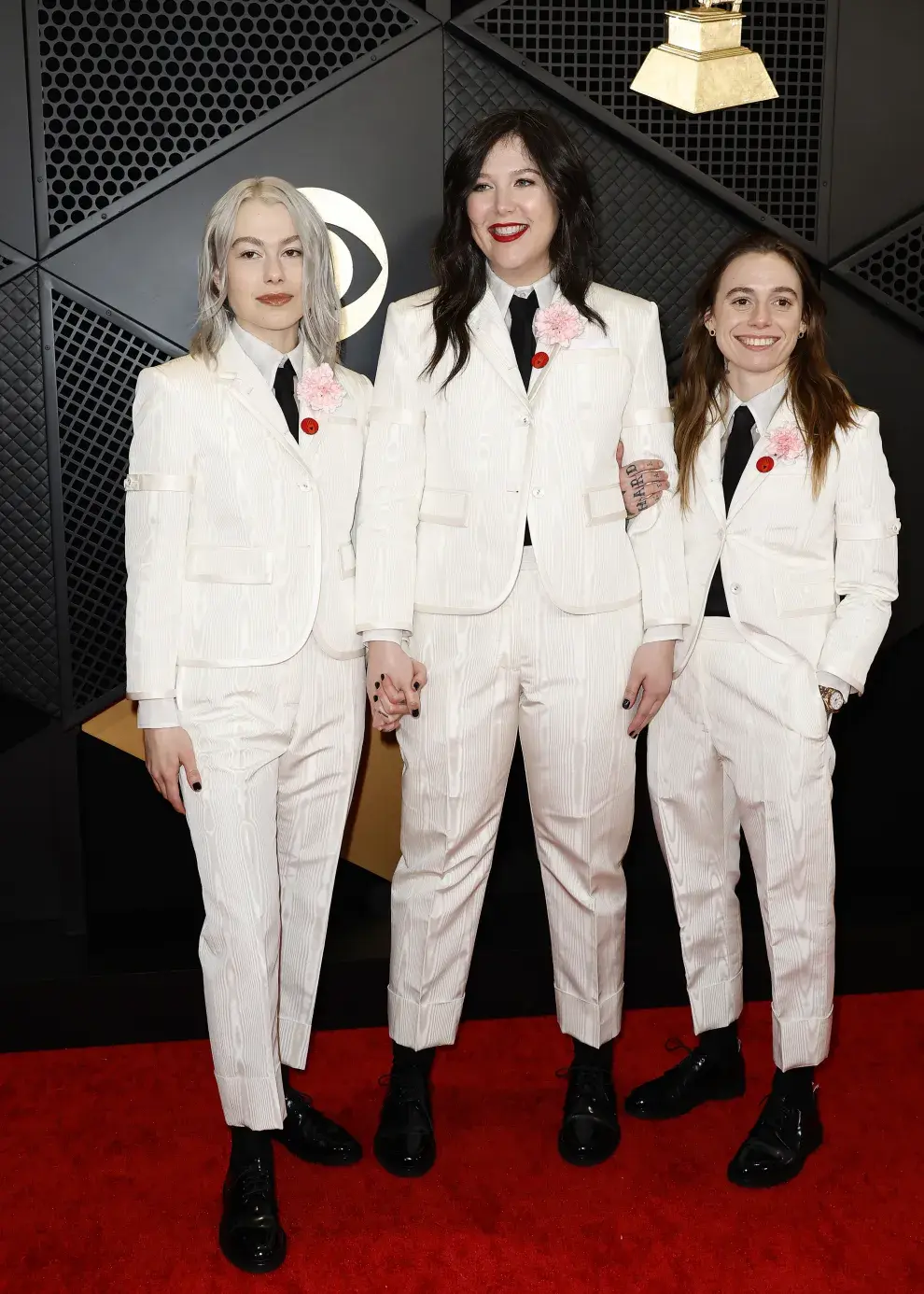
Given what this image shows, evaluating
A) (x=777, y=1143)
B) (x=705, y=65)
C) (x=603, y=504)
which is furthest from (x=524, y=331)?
(x=777, y=1143)

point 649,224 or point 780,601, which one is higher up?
point 649,224

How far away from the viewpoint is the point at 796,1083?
2531mm

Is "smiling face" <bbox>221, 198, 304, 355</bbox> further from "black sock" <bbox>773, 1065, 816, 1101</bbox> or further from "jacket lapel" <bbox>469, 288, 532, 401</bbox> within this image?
"black sock" <bbox>773, 1065, 816, 1101</bbox>

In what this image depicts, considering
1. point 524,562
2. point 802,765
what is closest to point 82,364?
point 524,562

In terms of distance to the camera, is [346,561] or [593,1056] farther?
[593,1056]

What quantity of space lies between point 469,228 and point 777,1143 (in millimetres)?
1916

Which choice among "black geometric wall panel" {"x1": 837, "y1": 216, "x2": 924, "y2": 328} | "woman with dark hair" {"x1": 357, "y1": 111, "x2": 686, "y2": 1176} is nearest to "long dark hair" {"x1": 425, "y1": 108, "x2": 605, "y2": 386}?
"woman with dark hair" {"x1": 357, "y1": 111, "x2": 686, "y2": 1176}

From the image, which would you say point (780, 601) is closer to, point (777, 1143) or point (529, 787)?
point (529, 787)

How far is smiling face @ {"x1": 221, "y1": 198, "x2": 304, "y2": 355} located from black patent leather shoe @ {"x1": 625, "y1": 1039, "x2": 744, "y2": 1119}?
1.78 m

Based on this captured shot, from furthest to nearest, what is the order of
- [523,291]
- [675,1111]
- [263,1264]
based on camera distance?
1. [675,1111]
2. [523,291]
3. [263,1264]

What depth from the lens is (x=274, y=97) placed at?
9.99 feet

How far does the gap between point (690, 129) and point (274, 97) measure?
1058mm

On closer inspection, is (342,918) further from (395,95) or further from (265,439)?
(395,95)

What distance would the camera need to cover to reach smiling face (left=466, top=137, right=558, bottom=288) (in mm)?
2328
